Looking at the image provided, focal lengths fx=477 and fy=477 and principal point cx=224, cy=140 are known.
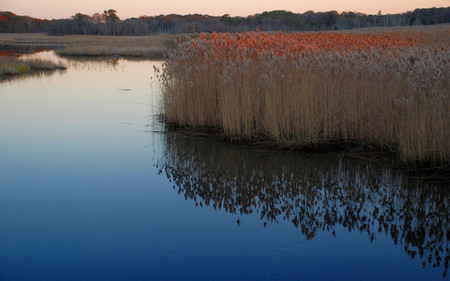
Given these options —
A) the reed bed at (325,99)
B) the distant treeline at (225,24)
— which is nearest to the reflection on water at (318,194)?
the reed bed at (325,99)

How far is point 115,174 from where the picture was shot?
5.90 meters

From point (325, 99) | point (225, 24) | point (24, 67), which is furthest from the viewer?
point (225, 24)

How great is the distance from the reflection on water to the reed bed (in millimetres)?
465

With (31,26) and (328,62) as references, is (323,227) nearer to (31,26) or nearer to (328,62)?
(328,62)

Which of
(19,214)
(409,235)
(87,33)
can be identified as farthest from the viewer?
(87,33)

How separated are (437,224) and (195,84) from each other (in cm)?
461

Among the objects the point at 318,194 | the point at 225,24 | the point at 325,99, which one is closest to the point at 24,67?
the point at 325,99

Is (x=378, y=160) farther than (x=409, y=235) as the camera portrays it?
Yes

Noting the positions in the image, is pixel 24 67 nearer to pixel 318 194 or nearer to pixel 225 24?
pixel 318 194

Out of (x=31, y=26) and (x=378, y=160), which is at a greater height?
(x=31, y=26)

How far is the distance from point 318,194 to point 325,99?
71.4 inches

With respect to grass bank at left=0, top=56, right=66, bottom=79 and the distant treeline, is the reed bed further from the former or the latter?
the distant treeline

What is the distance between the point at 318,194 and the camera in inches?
201

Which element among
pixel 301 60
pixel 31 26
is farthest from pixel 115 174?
pixel 31 26
